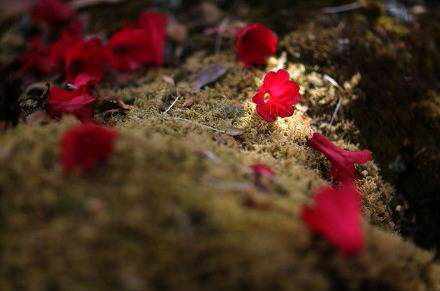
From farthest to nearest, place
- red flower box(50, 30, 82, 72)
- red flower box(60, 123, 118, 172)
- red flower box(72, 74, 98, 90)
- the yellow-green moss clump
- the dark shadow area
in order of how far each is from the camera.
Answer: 1. red flower box(50, 30, 82, 72)
2. the dark shadow area
3. red flower box(72, 74, 98, 90)
4. red flower box(60, 123, 118, 172)
5. the yellow-green moss clump

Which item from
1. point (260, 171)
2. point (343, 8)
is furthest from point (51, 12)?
point (260, 171)

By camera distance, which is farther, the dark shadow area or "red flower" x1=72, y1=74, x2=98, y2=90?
the dark shadow area

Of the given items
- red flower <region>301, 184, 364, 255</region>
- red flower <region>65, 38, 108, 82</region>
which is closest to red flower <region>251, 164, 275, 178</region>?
red flower <region>301, 184, 364, 255</region>

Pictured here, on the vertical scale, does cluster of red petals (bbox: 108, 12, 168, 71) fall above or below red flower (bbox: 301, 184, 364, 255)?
below

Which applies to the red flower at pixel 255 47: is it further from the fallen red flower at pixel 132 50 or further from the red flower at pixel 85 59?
the red flower at pixel 85 59

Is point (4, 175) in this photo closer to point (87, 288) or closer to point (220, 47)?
point (87, 288)

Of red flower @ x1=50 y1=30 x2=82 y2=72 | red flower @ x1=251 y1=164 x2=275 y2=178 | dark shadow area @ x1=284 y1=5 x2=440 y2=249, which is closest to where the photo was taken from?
red flower @ x1=251 y1=164 x2=275 y2=178

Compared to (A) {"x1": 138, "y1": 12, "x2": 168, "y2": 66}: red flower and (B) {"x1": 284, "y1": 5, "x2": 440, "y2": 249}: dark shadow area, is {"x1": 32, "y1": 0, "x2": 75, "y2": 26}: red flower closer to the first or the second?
(A) {"x1": 138, "y1": 12, "x2": 168, "y2": 66}: red flower

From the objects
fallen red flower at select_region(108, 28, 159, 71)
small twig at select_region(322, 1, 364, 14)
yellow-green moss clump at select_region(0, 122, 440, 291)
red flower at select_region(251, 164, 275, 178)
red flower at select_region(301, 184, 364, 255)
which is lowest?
fallen red flower at select_region(108, 28, 159, 71)
